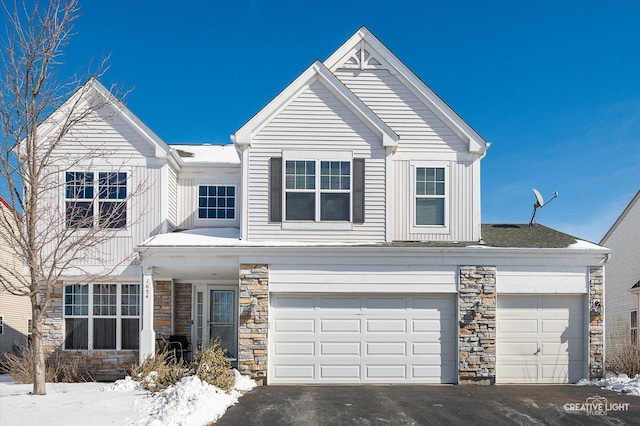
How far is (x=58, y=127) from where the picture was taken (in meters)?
14.2

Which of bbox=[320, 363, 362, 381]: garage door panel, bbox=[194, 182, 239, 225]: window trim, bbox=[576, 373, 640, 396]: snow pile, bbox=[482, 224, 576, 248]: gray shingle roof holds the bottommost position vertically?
bbox=[576, 373, 640, 396]: snow pile

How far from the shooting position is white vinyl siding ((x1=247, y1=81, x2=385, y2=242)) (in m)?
13.4

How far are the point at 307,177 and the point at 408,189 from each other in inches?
97.6

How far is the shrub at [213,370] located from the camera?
10.6 m

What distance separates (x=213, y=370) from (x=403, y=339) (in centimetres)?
432

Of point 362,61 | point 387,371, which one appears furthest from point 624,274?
point 362,61

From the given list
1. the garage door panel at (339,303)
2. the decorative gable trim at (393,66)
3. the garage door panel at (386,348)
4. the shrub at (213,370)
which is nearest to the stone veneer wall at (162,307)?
the shrub at (213,370)

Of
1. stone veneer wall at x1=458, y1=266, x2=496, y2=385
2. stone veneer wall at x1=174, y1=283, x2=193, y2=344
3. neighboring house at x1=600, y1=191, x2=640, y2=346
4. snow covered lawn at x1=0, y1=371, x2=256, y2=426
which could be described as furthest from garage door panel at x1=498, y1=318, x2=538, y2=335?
stone veneer wall at x1=174, y1=283, x2=193, y2=344

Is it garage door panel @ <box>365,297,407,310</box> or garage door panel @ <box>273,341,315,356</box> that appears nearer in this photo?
garage door panel @ <box>273,341,315,356</box>

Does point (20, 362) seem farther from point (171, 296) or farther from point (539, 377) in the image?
point (539, 377)

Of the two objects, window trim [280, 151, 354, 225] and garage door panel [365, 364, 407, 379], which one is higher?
window trim [280, 151, 354, 225]

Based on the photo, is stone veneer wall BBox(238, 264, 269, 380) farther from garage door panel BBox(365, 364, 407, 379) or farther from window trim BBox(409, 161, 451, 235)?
window trim BBox(409, 161, 451, 235)

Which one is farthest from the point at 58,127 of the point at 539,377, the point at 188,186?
the point at 539,377

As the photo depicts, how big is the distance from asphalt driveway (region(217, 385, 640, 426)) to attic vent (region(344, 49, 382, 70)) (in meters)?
7.81
